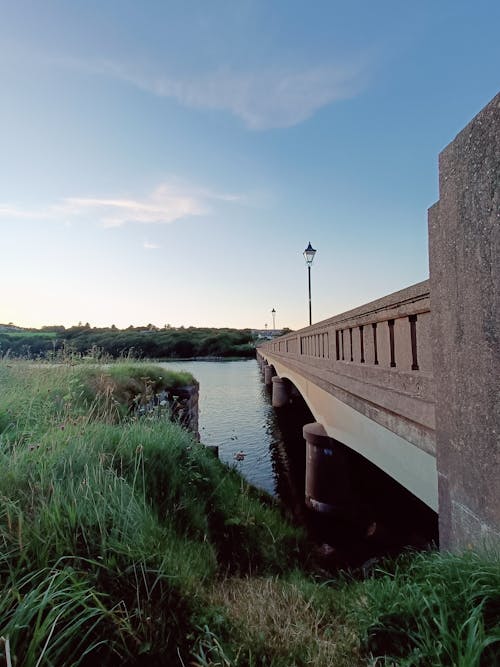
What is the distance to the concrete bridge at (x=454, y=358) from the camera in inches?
90.4

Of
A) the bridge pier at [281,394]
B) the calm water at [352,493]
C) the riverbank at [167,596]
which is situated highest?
the riverbank at [167,596]

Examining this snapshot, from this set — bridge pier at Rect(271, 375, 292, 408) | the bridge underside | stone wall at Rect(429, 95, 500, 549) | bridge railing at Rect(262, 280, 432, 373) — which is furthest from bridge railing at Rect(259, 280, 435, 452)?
bridge pier at Rect(271, 375, 292, 408)

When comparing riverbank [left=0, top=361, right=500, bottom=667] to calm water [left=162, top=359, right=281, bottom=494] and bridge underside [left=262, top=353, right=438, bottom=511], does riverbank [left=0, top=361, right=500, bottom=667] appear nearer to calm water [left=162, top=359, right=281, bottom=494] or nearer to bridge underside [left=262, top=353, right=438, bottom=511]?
bridge underside [left=262, top=353, right=438, bottom=511]

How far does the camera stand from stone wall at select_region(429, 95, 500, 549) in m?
2.27

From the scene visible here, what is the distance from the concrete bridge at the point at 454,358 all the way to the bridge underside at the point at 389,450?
0.06ft

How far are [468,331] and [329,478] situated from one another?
6.13 metres

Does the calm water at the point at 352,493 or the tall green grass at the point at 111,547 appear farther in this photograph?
the calm water at the point at 352,493

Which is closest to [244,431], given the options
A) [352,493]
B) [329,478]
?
[352,493]

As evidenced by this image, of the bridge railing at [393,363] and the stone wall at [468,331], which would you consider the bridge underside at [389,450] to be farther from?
the stone wall at [468,331]

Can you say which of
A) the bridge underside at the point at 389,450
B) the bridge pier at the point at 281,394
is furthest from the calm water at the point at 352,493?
the bridge pier at the point at 281,394

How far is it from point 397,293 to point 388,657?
277cm

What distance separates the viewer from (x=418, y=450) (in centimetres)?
351

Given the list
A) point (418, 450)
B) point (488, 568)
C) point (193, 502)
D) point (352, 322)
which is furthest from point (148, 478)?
point (352, 322)

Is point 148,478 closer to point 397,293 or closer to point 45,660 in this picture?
point 45,660
